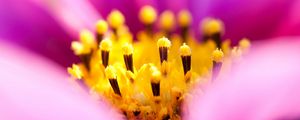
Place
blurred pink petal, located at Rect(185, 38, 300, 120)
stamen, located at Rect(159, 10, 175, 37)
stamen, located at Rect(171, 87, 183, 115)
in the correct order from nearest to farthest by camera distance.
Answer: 1. blurred pink petal, located at Rect(185, 38, 300, 120)
2. stamen, located at Rect(171, 87, 183, 115)
3. stamen, located at Rect(159, 10, 175, 37)

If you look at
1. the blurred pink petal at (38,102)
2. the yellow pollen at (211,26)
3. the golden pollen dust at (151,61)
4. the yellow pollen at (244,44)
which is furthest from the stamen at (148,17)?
the blurred pink petal at (38,102)

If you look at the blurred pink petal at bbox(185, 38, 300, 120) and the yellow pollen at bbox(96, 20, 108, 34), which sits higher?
the yellow pollen at bbox(96, 20, 108, 34)

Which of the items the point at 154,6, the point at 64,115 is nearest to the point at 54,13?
the point at 154,6

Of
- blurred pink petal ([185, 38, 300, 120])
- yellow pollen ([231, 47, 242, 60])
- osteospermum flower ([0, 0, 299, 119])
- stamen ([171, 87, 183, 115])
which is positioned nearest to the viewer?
blurred pink petal ([185, 38, 300, 120])

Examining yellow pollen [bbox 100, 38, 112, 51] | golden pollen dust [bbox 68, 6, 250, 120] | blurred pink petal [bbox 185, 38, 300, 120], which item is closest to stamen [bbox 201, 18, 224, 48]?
golden pollen dust [bbox 68, 6, 250, 120]

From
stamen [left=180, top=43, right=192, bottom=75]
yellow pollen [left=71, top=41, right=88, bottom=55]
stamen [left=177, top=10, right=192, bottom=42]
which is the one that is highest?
stamen [left=177, top=10, right=192, bottom=42]

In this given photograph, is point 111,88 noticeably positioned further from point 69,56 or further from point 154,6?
point 154,6

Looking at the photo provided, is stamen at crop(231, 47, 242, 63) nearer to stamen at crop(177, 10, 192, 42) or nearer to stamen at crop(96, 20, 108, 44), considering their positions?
stamen at crop(177, 10, 192, 42)
